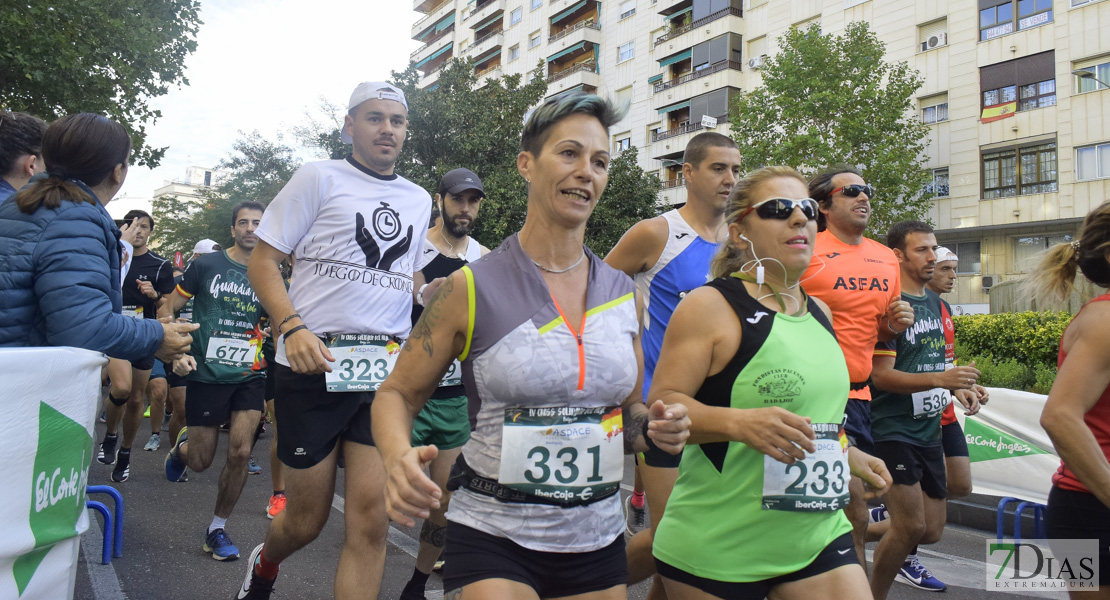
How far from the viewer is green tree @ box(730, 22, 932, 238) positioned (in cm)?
2680

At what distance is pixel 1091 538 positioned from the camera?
291cm

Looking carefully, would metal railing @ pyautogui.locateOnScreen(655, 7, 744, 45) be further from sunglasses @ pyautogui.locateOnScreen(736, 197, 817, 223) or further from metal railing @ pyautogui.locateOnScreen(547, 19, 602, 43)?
sunglasses @ pyautogui.locateOnScreen(736, 197, 817, 223)

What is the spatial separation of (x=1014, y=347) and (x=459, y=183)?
12.7 metres

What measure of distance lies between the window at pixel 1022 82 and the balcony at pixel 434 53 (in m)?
44.1

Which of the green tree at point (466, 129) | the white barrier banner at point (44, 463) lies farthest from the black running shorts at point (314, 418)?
the green tree at point (466, 129)

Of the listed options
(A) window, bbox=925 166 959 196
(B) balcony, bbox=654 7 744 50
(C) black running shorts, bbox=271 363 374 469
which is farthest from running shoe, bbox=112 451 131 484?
(B) balcony, bbox=654 7 744 50

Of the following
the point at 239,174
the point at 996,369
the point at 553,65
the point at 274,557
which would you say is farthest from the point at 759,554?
the point at 553,65

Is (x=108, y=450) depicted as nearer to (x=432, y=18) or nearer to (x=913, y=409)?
(x=913, y=409)

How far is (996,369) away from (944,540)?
25.4 feet

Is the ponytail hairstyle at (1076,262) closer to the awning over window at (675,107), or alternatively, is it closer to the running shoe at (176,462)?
the running shoe at (176,462)

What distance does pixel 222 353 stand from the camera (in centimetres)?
635

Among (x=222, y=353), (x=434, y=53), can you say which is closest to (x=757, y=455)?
(x=222, y=353)

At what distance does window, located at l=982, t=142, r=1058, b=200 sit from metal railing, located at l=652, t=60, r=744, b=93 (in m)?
13.0

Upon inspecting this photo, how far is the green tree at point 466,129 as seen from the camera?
27.1 m
